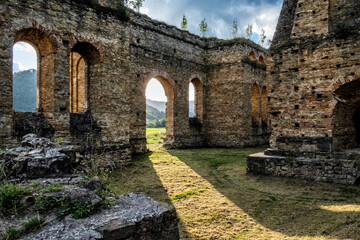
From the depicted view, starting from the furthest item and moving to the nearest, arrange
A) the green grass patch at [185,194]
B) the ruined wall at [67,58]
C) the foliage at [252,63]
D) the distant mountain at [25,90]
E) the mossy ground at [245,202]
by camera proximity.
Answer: the distant mountain at [25,90]
the foliage at [252,63]
the ruined wall at [67,58]
the green grass patch at [185,194]
the mossy ground at [245,202]

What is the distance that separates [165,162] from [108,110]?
3.00 m

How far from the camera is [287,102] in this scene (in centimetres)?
787

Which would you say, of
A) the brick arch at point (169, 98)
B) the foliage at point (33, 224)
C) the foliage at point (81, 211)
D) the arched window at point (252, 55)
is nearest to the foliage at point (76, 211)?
the foliage at point (81, 211)

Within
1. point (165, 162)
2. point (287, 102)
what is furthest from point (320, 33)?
point (165, 162)

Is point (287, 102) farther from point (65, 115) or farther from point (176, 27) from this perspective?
point (176, 27)

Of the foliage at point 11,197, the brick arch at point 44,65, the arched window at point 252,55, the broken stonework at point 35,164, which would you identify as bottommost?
the foliage at point 11,197

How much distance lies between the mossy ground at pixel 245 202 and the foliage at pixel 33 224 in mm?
2282

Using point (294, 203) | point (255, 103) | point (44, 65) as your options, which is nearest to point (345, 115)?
point (294, 203)

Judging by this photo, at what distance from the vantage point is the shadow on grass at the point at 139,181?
6.25 m

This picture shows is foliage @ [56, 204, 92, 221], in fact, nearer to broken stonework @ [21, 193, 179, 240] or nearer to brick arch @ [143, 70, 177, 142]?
broken stonework @ [21, 193, 179, 240]

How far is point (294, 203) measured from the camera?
5398mm

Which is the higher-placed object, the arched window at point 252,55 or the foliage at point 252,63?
the arched window at point 252,55

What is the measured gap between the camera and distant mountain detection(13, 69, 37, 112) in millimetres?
52850

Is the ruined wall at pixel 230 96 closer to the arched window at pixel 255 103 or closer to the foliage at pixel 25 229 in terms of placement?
the arched window at pixel 255 103
